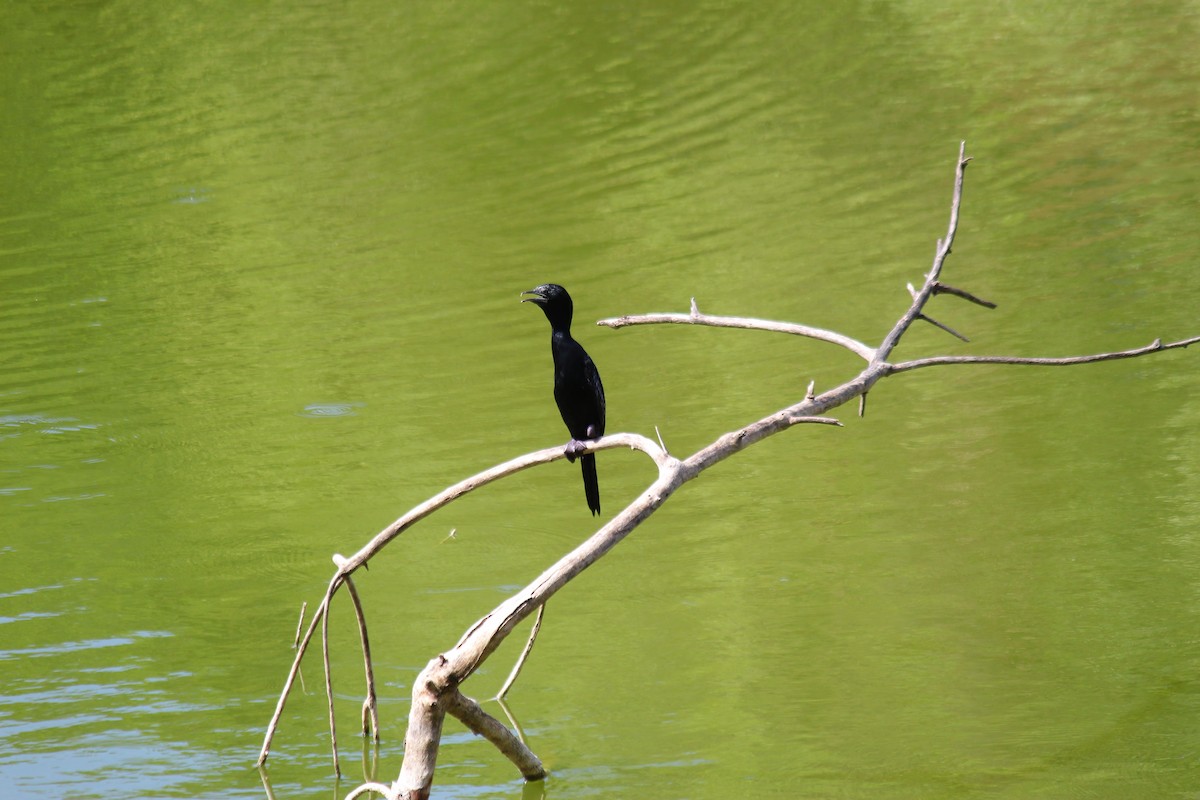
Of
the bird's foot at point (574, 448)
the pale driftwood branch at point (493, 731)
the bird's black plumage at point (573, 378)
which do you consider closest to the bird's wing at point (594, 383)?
the bird's black plumage at point (573, 378)

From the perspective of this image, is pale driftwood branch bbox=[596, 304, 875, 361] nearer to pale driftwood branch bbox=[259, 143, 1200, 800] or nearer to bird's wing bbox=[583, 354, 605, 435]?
pale driftwood branch bbox=[259, 143, 1200, 800]

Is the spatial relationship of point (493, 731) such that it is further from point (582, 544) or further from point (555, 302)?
point (555, 302)

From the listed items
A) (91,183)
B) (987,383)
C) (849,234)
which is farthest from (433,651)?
(91,183)

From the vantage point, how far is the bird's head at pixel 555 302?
444 centimetres

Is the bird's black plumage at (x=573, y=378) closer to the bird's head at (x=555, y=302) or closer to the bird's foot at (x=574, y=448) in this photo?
the bird's head at (x=555, y=302)

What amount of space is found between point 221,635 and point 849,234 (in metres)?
5.76

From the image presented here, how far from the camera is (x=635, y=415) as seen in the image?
25.7ft

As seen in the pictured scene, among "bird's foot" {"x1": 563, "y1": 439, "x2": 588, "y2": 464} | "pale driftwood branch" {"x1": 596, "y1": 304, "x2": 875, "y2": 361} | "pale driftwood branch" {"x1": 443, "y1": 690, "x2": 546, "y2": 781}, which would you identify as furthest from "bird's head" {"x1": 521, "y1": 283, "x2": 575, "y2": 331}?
"pale driftwood branch" {"x1": 443, "y1": 690, "x2": 546, "y2": 781}

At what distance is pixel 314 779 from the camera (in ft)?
16.6

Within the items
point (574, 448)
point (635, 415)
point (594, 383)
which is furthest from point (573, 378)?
point (635, 415)

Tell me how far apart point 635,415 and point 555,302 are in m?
3.38

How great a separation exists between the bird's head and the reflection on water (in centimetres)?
88

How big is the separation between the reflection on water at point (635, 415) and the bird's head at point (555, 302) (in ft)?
2.90

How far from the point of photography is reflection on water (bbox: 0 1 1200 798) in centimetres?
530
